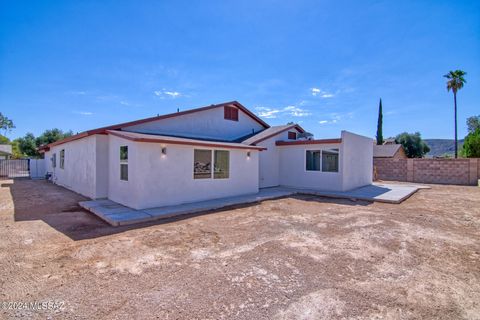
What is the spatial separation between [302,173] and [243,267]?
10.4m

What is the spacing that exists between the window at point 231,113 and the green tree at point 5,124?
6117 centimetres

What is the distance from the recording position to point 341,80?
17.2 metres

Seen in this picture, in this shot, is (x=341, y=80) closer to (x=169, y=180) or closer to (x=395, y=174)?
(x=395, y=174)

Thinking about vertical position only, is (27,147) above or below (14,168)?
above

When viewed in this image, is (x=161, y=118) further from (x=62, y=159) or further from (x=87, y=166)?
(x=62, y=159)

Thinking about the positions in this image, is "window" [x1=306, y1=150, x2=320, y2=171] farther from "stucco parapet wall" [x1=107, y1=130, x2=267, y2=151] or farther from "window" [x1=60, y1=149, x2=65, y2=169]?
"window" [x1=60, y1=149, x2=65, y2=169]

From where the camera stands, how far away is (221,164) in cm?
1043

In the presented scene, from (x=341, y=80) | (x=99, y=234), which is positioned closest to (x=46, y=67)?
(x=99, y=234)

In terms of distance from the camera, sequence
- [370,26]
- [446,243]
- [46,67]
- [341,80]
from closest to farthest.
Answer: [446,243]
[370,26]
[46,67]
[341,80]

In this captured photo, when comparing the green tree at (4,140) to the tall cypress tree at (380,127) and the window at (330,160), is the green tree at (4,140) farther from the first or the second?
the tall cypress tree at (380,127)

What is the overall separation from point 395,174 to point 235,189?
1707cm

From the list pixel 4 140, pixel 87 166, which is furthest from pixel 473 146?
pixel 4 140

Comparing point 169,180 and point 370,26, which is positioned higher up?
point 370,26

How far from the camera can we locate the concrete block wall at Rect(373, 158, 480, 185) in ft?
57.3
